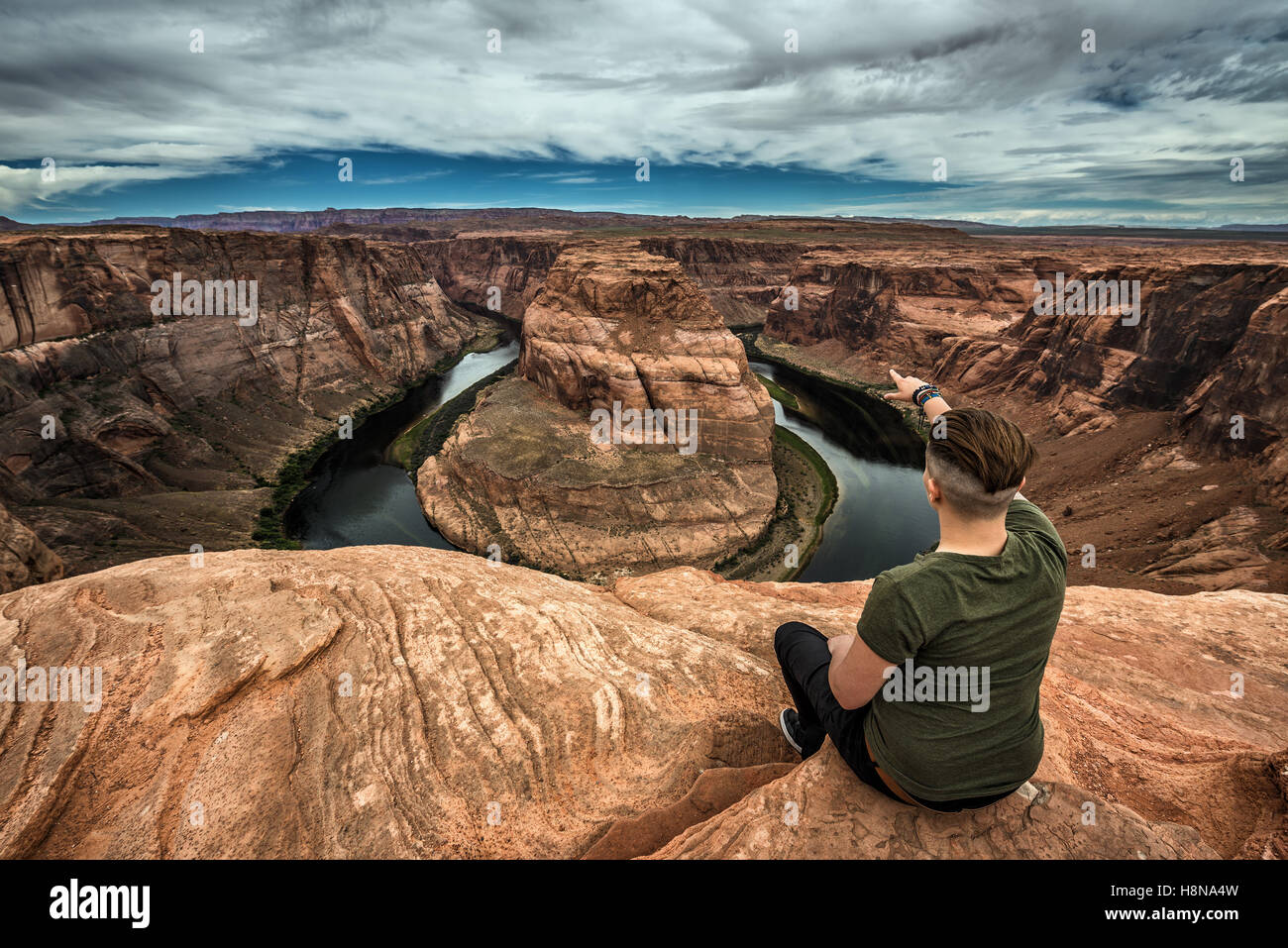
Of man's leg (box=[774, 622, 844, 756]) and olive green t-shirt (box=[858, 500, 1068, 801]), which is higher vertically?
olive green t-shirt (box=[858, 500, 1068, 801])

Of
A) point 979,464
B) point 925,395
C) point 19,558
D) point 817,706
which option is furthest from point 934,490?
point 19,558

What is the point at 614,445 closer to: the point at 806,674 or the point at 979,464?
the point at 806,674

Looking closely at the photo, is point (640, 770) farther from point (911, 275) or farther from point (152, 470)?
point (911, 275)

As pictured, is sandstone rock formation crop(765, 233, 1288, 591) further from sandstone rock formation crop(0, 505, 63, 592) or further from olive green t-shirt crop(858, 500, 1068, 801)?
sandstone rock formation crop(0, 505, 63, 592)

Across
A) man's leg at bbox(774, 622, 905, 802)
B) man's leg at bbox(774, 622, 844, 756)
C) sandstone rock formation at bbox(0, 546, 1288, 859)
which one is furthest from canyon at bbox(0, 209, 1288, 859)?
man's leg at bbox(774, 622, 844, 756)

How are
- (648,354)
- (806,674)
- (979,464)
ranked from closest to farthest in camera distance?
1. (979,464)
2. (806,674)
3. (648,354)

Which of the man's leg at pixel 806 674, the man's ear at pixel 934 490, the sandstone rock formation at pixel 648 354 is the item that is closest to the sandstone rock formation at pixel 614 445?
the sandstone rock formation at pixel 648 354

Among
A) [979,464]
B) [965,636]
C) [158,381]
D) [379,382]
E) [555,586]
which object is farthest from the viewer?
[379,382]
